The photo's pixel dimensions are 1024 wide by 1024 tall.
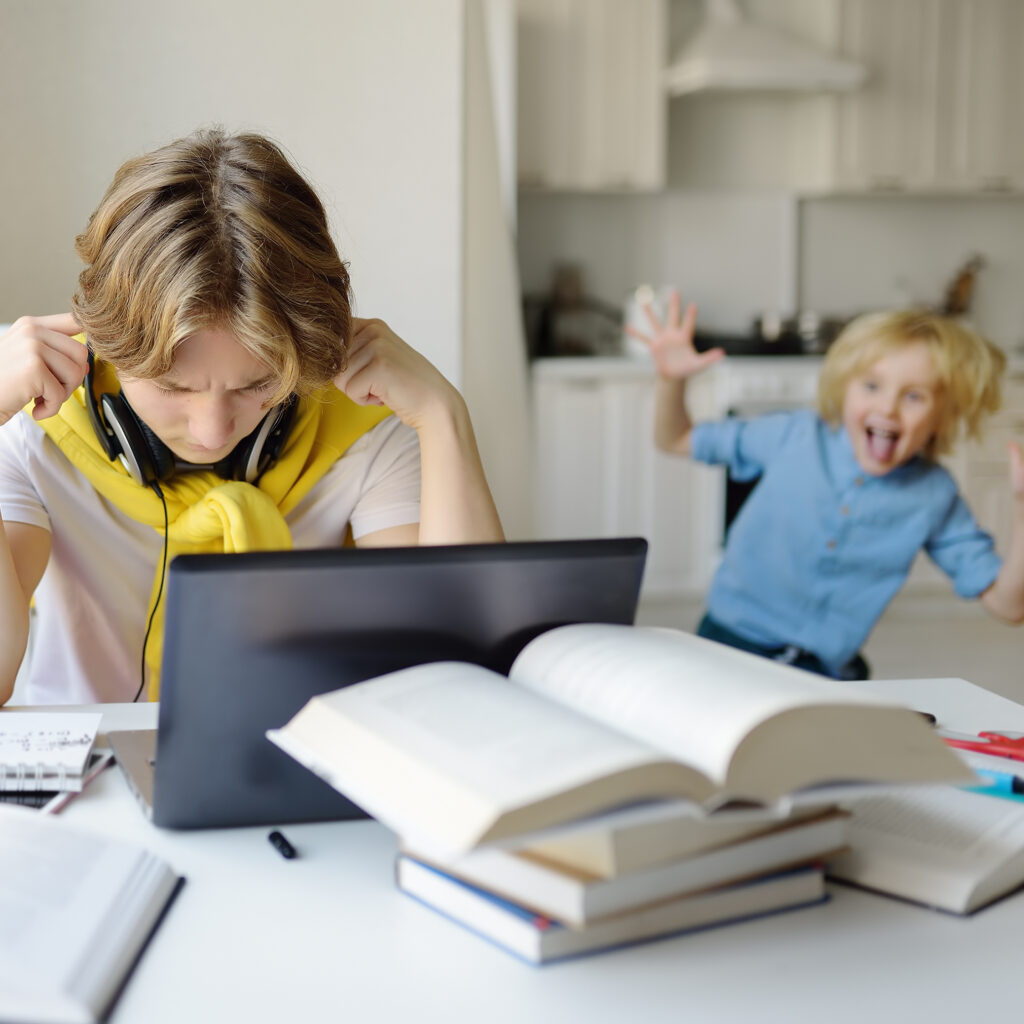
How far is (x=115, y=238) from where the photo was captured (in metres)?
1.09

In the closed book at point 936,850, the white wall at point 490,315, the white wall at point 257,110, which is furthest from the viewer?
the white wall at point 490,315

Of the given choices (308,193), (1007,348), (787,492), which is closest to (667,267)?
(1007,348)

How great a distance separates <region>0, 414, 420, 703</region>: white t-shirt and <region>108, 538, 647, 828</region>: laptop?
0.58m

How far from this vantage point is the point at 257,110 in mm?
1911

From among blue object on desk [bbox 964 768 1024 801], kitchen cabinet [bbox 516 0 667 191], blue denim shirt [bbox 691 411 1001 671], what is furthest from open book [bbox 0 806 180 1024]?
kitchen cabinet [bbox 516 0 667 191]

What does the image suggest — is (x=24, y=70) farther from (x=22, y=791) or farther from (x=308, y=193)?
(x=22, y=791)

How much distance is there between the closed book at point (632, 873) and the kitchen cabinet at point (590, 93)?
3966 millimetres

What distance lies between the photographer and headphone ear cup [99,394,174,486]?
122 centimetres

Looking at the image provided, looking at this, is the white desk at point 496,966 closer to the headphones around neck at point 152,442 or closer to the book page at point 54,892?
the book page at point 54,892

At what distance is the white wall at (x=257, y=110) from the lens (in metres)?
1.88

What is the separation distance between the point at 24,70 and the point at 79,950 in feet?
5.54

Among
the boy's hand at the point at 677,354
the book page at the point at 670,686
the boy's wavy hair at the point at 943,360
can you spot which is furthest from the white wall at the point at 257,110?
the book page at the point at 670,686

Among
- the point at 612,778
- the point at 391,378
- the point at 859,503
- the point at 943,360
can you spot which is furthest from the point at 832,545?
the point at 612,778

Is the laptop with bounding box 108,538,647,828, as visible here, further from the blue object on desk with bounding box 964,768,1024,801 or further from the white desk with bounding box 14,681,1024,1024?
the blue object on desk with bounding box 964,768,1024,801
